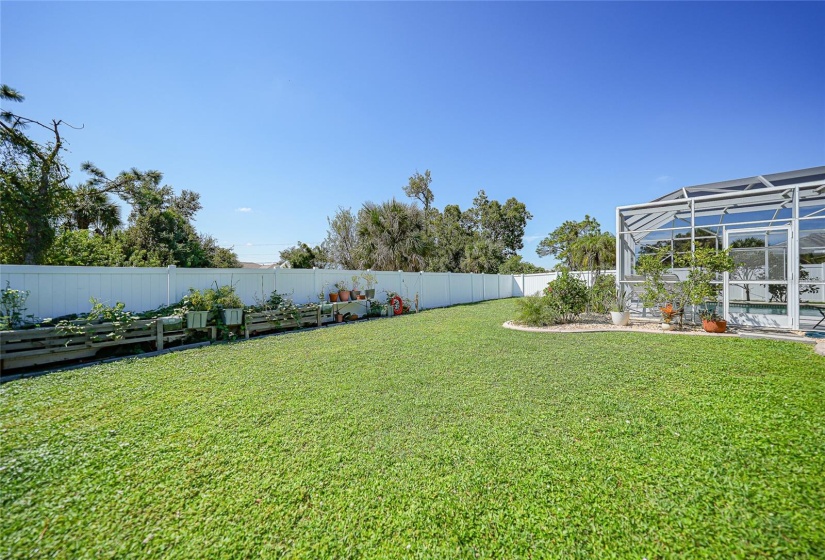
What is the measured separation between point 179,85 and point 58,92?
11.0 feet

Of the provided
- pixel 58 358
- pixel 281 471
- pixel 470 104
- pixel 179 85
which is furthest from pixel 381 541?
pixel 470 104

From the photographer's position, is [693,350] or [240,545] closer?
[240,545]

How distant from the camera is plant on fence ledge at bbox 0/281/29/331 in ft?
15.4

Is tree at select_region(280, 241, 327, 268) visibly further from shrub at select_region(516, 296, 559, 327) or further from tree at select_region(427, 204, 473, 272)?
shrub at select_region(516, 296, 559, 327)

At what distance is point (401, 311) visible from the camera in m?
11.7

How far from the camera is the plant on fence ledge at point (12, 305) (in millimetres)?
4688

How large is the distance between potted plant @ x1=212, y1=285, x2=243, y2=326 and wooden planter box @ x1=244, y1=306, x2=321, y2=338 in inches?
8.0

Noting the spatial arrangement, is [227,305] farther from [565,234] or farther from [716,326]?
[565,234]

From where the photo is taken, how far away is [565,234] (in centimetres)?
2983

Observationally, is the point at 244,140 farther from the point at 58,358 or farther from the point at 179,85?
the point at 58,358

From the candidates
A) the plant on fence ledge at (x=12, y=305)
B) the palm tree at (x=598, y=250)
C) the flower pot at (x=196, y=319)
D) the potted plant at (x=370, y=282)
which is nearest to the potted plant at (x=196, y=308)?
the flower pot at (x=196, y=319)

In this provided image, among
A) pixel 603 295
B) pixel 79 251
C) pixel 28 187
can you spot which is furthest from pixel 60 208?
pixel 603 295

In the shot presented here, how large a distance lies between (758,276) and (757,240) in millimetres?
966

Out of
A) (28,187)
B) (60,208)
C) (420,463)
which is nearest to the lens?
(420,463)
